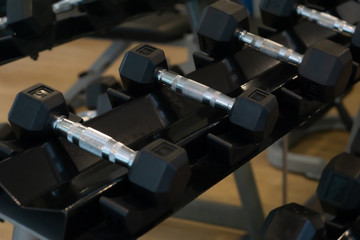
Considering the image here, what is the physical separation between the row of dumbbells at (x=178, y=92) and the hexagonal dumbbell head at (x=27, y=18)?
231mm

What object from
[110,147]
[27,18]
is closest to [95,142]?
[110,147]

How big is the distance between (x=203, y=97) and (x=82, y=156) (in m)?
0.15

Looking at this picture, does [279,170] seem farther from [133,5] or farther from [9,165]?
[9,165]

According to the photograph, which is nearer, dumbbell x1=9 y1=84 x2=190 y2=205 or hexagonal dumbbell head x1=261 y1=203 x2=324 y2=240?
dumbbell x1=9 y1=84 x2=190 y2=205

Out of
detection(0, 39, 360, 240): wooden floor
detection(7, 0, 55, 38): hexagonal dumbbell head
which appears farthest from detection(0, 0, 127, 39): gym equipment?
detection(0, 39, 360, 240): wooden floor

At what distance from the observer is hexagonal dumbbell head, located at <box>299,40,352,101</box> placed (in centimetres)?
67

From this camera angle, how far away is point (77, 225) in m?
0.53

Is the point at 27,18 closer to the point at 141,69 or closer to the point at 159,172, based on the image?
the point at 141,69

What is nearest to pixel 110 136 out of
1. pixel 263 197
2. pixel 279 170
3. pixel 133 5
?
pixel 133 5

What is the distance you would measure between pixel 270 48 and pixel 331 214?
217 mm

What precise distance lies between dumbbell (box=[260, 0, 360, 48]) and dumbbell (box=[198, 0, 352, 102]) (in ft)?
0.24

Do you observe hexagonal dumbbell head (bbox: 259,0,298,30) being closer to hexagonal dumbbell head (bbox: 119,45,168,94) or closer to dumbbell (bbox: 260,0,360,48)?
dumbbell (bbox: 260,0,360,48)

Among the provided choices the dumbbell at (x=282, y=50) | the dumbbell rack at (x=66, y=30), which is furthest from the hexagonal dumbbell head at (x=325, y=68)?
the dumbbell rack at (x=66, y=30)

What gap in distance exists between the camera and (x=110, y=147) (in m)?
0.56
